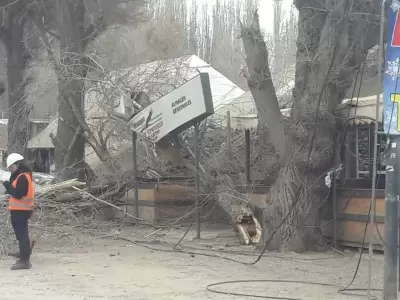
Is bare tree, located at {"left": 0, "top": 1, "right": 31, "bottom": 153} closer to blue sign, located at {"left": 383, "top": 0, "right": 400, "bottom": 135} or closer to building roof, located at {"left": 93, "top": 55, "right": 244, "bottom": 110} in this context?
building roof, located at {"left": 93, "top": 55, "right": 244, "bottom": 110}

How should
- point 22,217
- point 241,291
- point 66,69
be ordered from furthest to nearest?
1. point 66,69
2. point 22,217
3. point 241,291

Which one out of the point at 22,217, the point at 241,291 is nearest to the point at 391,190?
the point at 241,291

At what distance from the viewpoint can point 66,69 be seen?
15508mm

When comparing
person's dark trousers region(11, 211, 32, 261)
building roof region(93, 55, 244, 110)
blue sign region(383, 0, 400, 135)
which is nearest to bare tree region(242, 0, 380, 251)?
blue sign region(383, 0, 400, 135)

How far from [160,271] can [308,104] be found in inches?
141

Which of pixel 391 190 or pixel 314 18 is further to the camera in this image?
pixel 314 18

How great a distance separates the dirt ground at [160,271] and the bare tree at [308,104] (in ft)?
2.07

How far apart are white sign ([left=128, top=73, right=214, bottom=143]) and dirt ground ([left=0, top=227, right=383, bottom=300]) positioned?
2.41 metres

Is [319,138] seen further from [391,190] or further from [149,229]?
[149,229]

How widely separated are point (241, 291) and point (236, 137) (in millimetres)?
7363

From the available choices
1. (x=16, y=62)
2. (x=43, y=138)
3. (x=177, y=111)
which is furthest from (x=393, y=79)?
(x=43, y=138)

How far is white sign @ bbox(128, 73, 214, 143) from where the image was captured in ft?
38.9

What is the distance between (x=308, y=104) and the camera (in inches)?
387

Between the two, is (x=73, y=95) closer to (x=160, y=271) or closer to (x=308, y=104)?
(x=308, y=104)
